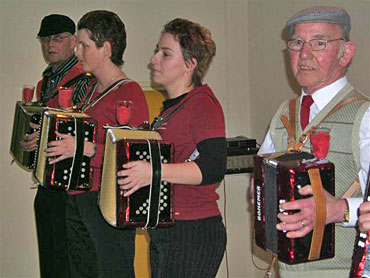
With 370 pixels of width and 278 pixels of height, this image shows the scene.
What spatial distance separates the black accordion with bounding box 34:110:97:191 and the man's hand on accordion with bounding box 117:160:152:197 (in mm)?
609

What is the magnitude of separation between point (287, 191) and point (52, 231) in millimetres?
2096

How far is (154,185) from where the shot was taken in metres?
2.38

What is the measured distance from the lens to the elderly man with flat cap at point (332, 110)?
1.93 metres

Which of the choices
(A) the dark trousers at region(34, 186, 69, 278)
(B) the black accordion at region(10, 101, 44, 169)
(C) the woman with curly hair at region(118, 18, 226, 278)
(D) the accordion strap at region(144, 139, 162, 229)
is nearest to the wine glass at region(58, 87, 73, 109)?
(B) the black accordion at region(10, 101, 44, 169)

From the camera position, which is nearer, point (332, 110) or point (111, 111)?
point (332, 110)

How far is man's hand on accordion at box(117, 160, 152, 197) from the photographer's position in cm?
236

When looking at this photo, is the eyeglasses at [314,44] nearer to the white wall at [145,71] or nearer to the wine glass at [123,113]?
the wine glass at [123,113]

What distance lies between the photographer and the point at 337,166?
1.98 metres

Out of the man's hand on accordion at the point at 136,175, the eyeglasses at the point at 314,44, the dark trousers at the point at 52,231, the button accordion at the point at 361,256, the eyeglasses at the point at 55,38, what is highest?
the eyeglasses at the point at 55,38

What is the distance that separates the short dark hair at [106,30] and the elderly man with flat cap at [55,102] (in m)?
0.34

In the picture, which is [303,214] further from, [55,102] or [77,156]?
[55,102]

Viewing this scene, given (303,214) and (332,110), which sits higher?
(332,110)

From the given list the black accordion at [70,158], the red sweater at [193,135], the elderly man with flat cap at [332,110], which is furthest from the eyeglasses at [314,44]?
the black accordion at [70,158]

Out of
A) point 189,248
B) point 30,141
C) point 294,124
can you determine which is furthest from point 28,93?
point 294,124
